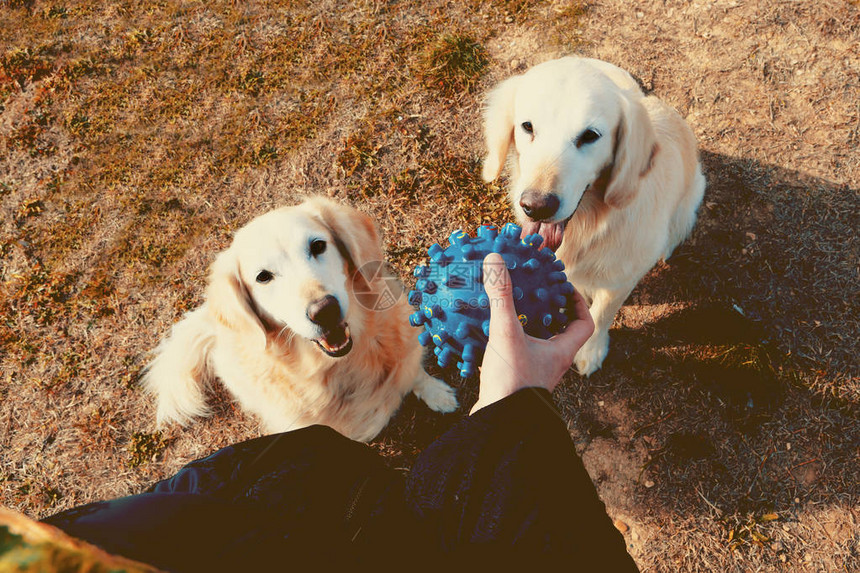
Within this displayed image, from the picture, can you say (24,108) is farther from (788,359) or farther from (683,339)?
(788,359)

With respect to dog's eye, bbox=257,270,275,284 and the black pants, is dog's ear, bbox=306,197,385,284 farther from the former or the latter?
the black pants

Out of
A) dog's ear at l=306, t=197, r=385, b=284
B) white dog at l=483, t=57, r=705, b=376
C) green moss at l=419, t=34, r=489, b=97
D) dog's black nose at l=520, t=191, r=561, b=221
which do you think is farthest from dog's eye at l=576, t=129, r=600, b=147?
green moss at l=419, t=34, r=489, b=97

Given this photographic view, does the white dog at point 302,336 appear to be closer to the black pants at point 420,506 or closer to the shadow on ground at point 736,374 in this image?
the shadow on ground at point 736,374

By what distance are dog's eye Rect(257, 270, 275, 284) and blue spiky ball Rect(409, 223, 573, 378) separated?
649 mm

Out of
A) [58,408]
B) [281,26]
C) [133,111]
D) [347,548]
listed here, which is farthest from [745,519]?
[133,111]

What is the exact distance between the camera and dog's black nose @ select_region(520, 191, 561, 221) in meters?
1.91

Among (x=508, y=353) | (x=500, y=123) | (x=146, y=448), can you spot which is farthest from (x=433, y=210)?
(x=146, y=448)

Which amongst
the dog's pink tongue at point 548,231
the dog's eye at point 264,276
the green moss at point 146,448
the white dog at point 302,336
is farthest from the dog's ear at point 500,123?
the green moss at point 146,448

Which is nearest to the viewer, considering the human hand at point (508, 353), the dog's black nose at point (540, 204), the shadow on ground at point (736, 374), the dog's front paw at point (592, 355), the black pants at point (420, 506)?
the black pants at point (420, 506)

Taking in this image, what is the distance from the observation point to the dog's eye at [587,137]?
1951mm

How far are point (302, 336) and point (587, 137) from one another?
58.1 inches

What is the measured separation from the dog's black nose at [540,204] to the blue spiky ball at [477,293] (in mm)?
105

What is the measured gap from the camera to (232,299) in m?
2.11

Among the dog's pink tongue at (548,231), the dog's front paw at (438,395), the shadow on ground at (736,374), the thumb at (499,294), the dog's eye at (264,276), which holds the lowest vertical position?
the shadow on ground at (736,374)
